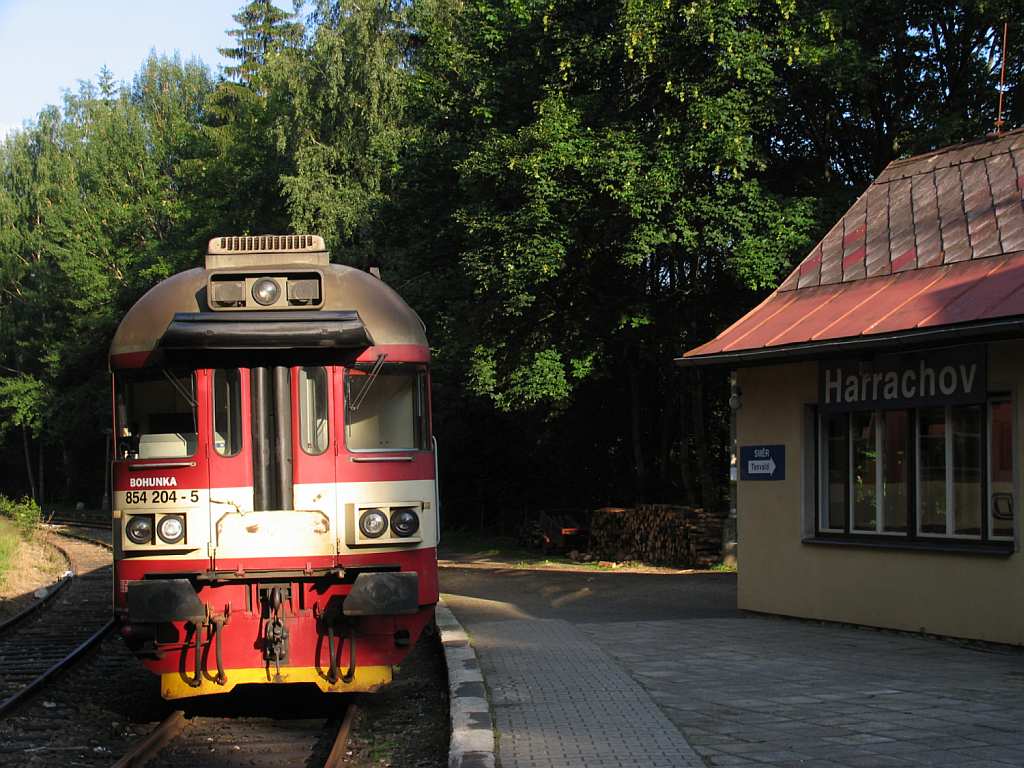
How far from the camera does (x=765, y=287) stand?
69.5 ft

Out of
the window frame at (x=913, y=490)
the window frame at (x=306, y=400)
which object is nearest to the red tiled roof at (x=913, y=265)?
the window frame at (x=913, y=490)

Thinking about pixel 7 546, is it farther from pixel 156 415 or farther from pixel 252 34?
pixel 252 34

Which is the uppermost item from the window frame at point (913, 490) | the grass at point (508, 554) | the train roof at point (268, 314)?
the train roof at point (268, 314)

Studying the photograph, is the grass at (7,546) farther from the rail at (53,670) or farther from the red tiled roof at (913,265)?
the red tiled roof at (913,265)

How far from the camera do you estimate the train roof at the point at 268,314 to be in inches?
325

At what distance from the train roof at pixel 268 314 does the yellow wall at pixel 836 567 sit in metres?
5.85

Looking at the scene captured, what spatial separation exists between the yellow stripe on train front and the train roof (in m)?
2.23

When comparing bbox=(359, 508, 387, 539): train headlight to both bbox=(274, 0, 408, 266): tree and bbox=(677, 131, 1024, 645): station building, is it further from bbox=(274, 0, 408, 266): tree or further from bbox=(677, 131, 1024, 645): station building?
bbox=(274, 0, 408, 266): tree

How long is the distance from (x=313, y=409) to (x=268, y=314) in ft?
2.47

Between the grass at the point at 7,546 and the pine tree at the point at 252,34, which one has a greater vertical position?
the pine tree at the point at 252,34

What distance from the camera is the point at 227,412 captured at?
853 centimetres

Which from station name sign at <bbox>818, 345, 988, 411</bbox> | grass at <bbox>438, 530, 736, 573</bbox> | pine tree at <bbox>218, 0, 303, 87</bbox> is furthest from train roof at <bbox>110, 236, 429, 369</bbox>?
pine tree at <bbox>218, 0, 303, 87</bbox>

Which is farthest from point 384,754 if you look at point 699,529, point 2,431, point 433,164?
point 2,431

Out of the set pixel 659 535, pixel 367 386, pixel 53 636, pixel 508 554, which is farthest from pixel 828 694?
pixel 508 554
